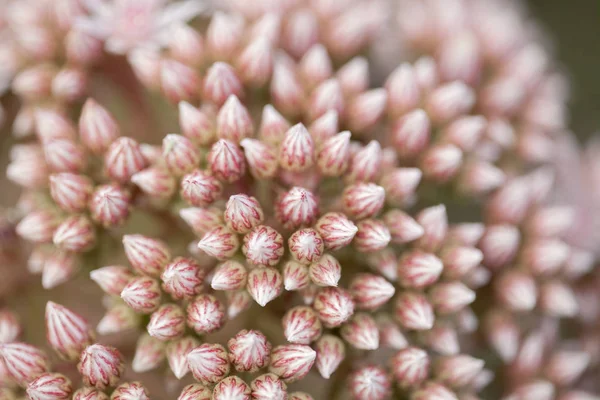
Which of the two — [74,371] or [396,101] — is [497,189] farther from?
[74,371]

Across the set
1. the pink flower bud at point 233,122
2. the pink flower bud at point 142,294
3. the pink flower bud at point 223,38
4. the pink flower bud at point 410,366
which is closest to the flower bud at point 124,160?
the pink flower bud at point 233,122

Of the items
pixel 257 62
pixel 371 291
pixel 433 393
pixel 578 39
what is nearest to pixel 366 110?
pixel 257 62

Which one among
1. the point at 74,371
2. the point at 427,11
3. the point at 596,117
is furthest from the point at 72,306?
the point at 596,117

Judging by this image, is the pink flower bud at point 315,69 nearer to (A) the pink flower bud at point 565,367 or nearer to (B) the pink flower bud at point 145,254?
(B) the pink flower bud at point 145,254

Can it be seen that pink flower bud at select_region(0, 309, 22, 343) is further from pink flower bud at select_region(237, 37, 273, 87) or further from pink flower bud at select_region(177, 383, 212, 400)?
pink flower bud at select_region(237, 37, 273, 87)

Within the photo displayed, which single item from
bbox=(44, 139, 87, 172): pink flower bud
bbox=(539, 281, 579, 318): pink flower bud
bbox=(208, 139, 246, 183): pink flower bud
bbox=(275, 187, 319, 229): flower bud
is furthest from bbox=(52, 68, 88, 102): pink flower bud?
bbox=(539, 281, 579, 318): pink flower bud

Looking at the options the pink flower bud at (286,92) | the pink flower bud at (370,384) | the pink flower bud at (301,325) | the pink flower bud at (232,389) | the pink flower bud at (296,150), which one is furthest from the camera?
the pink flower bud at (286,92)

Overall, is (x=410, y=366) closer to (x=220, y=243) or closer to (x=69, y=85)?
(x=220, y=243)
